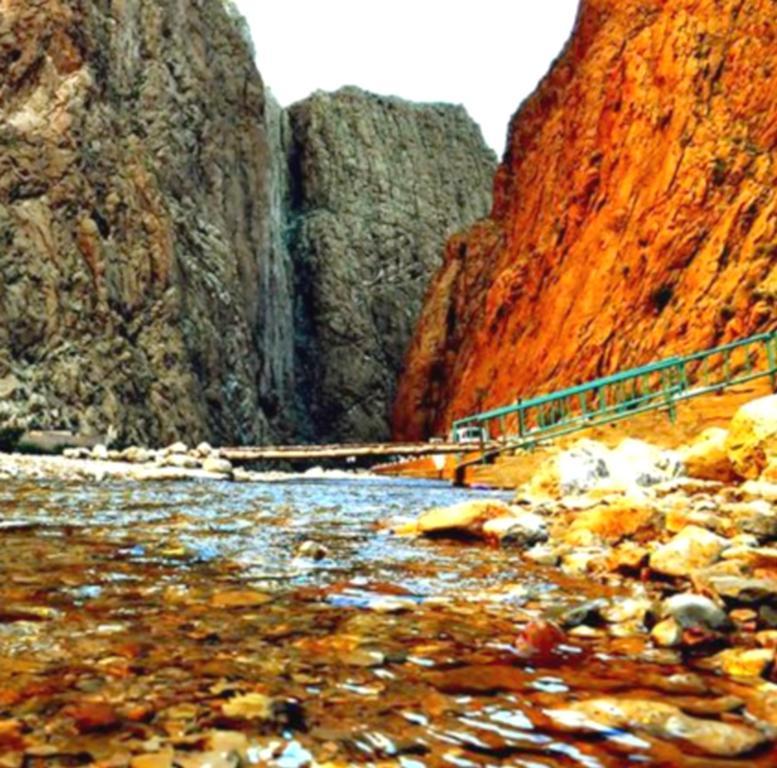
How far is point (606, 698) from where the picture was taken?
2.37 metres

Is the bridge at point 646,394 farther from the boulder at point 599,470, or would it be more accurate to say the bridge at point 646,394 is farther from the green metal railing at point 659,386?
the boulder at point 599,470

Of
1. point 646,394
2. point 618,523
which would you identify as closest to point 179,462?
point 646,394

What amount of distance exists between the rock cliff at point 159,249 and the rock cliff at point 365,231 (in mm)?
254

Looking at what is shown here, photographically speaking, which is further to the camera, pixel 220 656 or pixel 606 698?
pixel 220 656

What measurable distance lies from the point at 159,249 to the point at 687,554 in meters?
32.8

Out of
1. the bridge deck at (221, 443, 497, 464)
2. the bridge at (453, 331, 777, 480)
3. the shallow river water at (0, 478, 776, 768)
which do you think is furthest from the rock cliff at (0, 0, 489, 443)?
the shallow river water at (0, 478, 776, 768)

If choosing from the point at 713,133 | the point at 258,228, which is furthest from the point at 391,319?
the point at 713,133

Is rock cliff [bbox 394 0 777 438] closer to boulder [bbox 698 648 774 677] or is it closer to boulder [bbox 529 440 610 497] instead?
boulder [bbox 529 440 610 497]

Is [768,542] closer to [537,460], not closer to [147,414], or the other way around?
[537,460]

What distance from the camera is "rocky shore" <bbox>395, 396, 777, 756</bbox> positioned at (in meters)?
2.32

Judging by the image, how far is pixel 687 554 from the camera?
13.4ft

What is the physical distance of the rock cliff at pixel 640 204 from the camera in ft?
82.6

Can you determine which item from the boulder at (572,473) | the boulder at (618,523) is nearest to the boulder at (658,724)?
the boulder at (618,523)

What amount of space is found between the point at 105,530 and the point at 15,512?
6.67 feet
